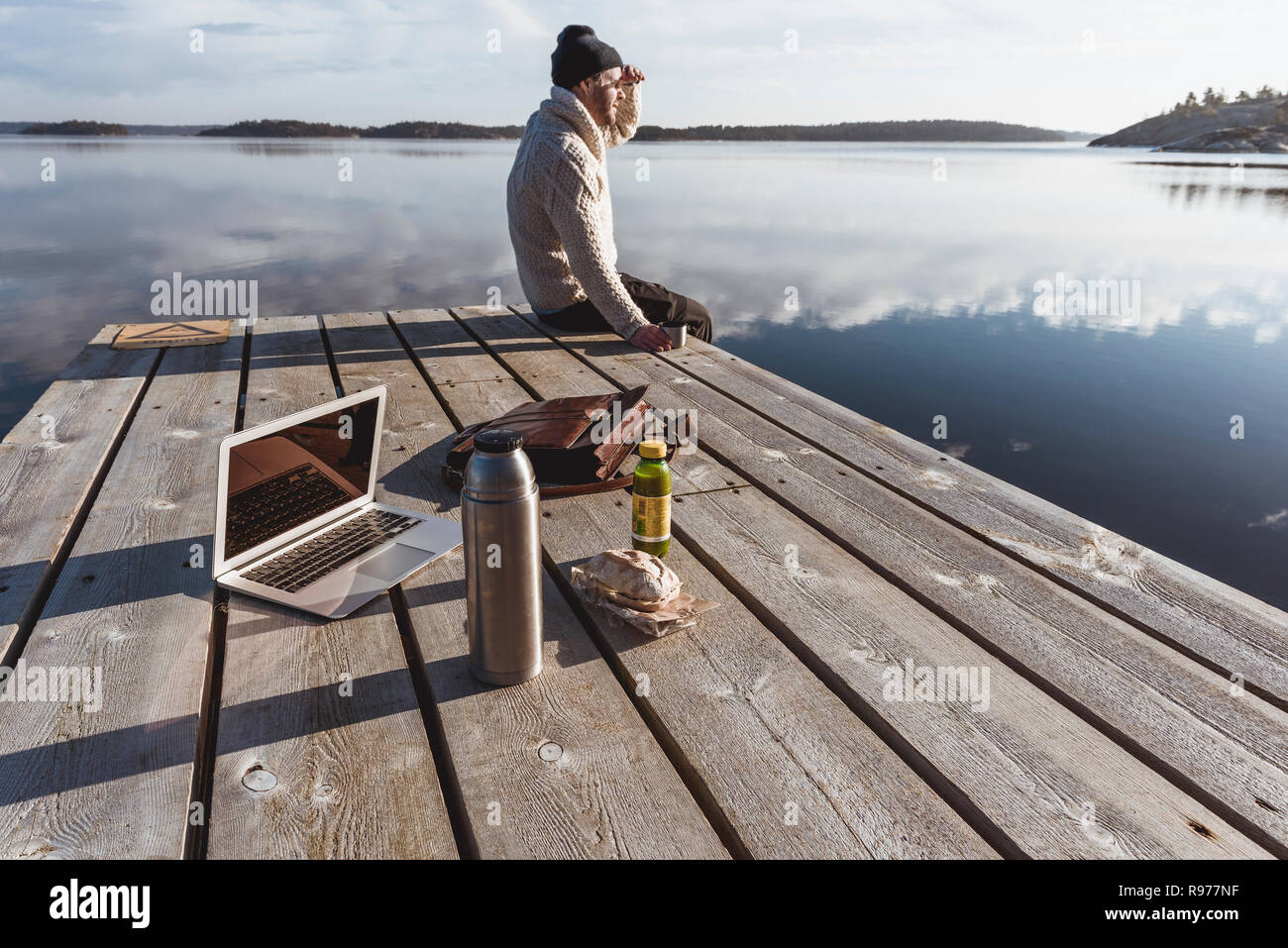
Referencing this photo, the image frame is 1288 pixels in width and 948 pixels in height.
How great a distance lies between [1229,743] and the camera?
1.47m

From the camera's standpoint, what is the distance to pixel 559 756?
142 cm

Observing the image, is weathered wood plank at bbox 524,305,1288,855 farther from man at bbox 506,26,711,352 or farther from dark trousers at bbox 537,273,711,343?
dark trousers at bbox 537,273,711,343

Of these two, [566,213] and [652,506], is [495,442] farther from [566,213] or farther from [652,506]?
[566,213]

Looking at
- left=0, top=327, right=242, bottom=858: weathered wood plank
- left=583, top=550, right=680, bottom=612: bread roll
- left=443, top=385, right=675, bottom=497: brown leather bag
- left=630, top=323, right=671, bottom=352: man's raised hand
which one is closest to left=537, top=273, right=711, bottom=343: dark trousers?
left=630, top=323, right=671, bottom=352: man's raised hand

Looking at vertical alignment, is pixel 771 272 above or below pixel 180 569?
above

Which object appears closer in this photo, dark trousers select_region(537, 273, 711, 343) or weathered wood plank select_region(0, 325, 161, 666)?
weathered wood plank select_region(0, 325, 161, 666)

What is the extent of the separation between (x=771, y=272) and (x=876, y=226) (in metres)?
6.42

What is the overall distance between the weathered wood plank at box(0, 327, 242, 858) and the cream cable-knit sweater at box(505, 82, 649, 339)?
2202 millimetres

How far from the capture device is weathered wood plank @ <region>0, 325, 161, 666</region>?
197 centimetres

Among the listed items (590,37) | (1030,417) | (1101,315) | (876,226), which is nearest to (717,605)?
(590,37)

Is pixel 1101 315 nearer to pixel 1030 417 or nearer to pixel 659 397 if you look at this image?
pixel 1030 417

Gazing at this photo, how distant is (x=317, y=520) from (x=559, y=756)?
1.03 metres

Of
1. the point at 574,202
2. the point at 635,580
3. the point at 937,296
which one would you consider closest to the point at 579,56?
the point at 574,202
